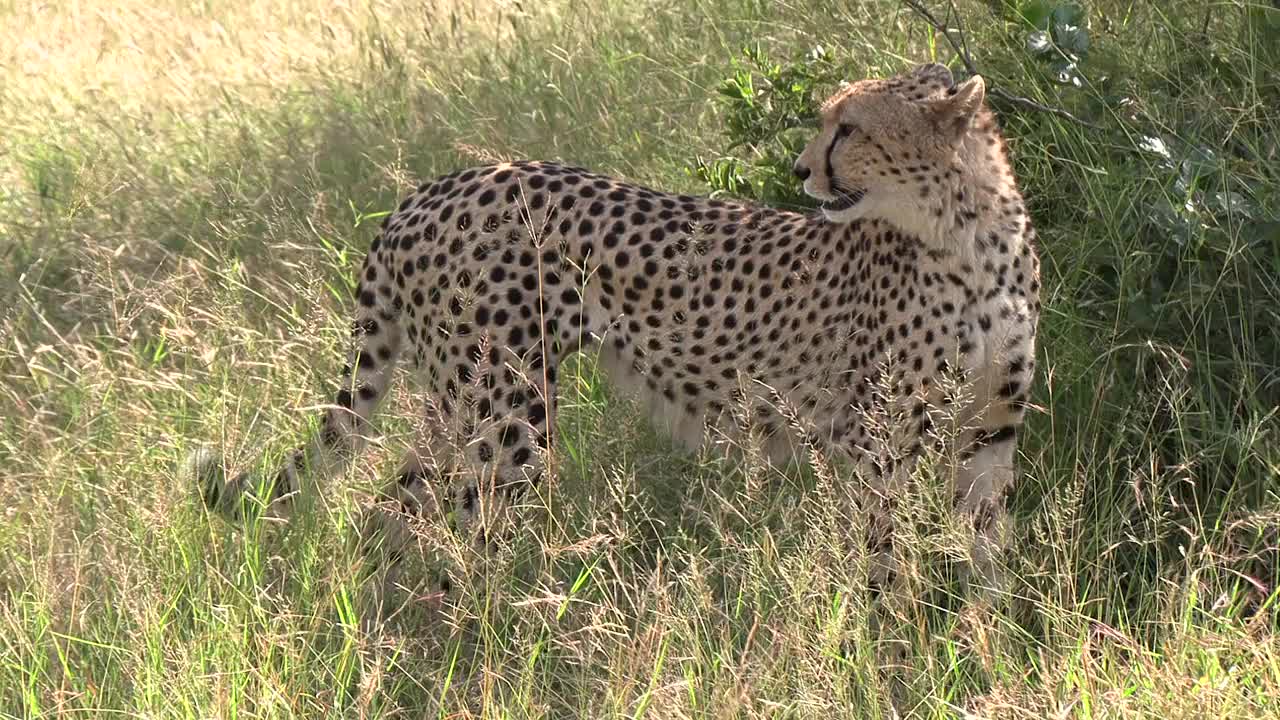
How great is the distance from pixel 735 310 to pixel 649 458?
0.44 m

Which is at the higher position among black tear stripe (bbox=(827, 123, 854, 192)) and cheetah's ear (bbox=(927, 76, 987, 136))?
cheetah's ear (bbox=(927, 76, 987, 136))

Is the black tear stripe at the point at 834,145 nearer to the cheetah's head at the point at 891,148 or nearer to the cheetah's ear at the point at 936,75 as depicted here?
the cheetah's head at the point at 891,148

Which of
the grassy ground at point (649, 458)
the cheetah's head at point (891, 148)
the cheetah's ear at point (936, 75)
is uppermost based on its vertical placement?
the cheetah's ear at point (936, 75)

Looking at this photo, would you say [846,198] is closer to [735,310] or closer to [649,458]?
[735,310]

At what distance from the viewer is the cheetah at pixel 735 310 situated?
3111 millimetres

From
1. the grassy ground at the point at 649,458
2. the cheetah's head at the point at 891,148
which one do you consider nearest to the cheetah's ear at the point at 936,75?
the cheetah's head at the point at 891,148

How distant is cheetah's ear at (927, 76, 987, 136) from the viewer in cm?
303

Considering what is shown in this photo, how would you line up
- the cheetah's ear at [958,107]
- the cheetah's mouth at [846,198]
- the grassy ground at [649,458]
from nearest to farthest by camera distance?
1. the grassy ground at [649,458]
2. the cheetah's ear at [958,107]
3. the cheetah's mouth at [846,198]

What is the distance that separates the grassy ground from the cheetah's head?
50cm

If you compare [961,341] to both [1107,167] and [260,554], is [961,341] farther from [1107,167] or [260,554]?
[260,554]

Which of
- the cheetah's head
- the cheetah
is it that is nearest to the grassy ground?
the cheetah

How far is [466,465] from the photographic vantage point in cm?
326

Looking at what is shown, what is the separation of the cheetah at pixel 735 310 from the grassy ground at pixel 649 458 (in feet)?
0.46

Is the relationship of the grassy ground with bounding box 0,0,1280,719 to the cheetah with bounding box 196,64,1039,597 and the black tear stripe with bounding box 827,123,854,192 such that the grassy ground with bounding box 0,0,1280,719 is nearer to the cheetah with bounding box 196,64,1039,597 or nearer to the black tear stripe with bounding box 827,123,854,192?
the cheetah with bounding box 196,64,1039,597
